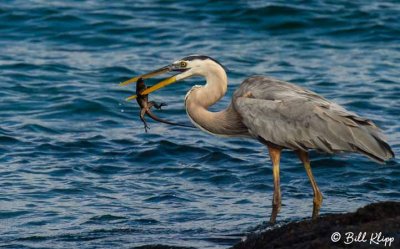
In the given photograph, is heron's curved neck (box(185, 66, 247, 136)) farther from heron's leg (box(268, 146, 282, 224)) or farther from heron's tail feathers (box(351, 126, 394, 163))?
heron's tail feathers (box(351, 126, 394, 163))

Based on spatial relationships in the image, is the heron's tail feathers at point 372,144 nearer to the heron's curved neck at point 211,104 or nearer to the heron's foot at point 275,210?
the heron's foot at point 275,210

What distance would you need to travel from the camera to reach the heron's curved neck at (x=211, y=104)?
9266mm

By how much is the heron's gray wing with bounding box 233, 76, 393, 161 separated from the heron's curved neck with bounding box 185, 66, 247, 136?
16cm

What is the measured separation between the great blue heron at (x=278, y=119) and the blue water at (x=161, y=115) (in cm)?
72

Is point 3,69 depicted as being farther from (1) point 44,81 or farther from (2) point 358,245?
(2) point 358,245

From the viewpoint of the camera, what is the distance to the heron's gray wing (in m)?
8.66

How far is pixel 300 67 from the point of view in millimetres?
14992

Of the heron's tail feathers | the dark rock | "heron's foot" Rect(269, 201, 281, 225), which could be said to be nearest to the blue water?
"heron's foot" Rect(269, 201, 281, 225)

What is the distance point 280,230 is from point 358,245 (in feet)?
3.00

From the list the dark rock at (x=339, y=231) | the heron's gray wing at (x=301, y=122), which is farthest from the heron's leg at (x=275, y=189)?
the dark rock at (x=339, y=231)

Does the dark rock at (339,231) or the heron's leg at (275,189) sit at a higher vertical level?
the dark rock at (339,231)

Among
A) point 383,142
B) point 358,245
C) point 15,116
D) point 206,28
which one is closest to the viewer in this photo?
point 358,245

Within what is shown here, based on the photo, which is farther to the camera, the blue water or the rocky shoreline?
the blue water


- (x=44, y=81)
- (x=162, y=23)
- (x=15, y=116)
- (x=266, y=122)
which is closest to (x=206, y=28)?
(x=162, y=23)
